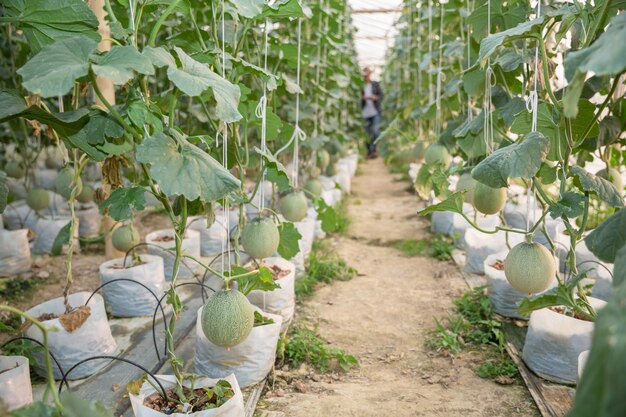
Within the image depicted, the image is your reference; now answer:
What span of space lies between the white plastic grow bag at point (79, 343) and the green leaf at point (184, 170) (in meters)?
1.44

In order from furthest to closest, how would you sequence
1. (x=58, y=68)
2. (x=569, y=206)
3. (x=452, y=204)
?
(x=452, y=204) < (x=569, y=206) < (x=58, y=68)

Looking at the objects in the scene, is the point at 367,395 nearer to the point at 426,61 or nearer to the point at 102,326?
the point at 102,326

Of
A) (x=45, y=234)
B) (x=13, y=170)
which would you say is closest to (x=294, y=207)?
(x=45, y=234)

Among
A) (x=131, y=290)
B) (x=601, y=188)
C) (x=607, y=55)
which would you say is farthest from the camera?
(x=131, y=290)

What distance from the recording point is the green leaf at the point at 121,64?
1.52 metres

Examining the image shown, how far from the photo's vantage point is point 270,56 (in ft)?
15.1

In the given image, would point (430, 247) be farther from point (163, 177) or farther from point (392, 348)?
point (163, 177)

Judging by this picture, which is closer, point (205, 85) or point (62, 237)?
point (205, 85)

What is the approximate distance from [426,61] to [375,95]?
7.65m

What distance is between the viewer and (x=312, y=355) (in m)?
3.12

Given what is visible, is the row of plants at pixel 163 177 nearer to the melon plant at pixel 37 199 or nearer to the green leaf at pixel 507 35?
the melon plant at pixel 37 199

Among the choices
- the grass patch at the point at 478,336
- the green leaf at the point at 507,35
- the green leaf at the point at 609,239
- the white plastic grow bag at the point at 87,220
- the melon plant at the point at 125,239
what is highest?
the green leaf at the point at 507,35

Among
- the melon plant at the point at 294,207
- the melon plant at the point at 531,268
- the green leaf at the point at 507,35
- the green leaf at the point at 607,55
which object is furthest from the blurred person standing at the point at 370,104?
the green leaf at the point at 607,55

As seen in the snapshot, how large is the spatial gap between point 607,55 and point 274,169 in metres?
1.90
